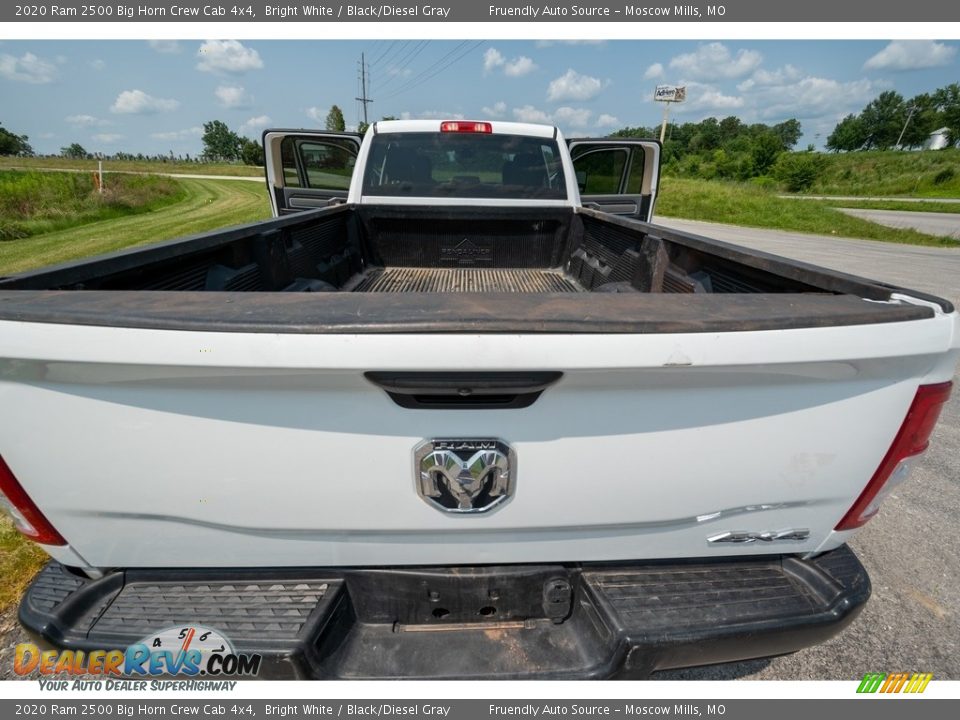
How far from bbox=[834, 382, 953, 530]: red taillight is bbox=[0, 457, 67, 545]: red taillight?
2.07 metres

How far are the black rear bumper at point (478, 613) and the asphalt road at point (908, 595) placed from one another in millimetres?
845

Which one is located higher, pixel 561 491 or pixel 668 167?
pixel 668 167

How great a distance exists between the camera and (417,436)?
43.9 inches

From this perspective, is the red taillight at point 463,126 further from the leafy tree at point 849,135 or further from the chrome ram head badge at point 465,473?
the leafy tree at point 849,135

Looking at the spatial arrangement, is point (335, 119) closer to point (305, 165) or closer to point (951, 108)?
point (305, 165)

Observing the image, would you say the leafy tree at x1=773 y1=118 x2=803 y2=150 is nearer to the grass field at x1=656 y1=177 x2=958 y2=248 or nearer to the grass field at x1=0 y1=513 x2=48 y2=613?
the grass field at x1=656 y1=177 x2=958 y2=248

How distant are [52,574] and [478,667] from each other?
1.18 meters

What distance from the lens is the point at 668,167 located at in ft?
164

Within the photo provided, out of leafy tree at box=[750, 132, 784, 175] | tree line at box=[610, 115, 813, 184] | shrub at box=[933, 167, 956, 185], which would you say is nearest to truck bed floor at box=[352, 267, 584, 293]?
tree line at box=[610, 115, 813, 184]

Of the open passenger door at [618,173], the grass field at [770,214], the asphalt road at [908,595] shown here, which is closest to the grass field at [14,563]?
the asphalt road at [908,595]

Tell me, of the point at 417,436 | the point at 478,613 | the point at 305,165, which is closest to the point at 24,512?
the point at 417,436


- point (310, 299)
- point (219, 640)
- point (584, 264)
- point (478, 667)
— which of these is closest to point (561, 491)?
point (478, 667)

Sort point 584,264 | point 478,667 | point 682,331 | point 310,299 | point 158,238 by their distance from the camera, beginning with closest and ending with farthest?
1. point 682,331
2. point 310,299
3. point 478,667
4. point 584,264
5. point 158,238

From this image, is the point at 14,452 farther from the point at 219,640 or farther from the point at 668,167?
the point at 668,167
